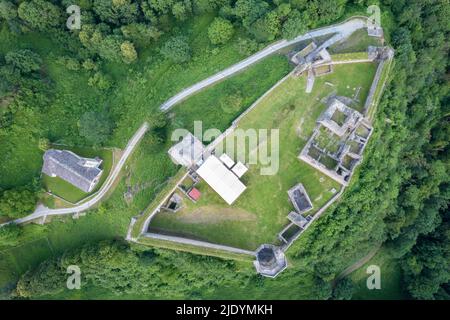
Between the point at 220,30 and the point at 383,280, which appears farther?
the point at 383,280

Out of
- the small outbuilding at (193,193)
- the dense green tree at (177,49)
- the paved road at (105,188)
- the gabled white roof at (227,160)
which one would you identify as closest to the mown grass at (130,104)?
the paved road at (105,188)

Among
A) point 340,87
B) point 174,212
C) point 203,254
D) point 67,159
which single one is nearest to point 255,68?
point 340,87

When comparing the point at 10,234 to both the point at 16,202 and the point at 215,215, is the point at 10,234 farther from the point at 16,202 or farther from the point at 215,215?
the point at 215,215

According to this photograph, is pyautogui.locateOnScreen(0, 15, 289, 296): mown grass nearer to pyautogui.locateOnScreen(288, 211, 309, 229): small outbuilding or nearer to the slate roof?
the slate roof

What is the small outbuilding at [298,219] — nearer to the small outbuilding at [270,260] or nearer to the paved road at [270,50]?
the small outbuilding at [270,260]

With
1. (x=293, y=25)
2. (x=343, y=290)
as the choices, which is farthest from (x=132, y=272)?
(x=293, y=25)

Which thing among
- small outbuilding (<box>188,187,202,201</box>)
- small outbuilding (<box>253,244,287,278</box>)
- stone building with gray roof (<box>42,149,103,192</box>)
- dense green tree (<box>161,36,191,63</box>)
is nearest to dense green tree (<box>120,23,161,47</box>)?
dense green tree (<box>161,36,191,63</box>)
